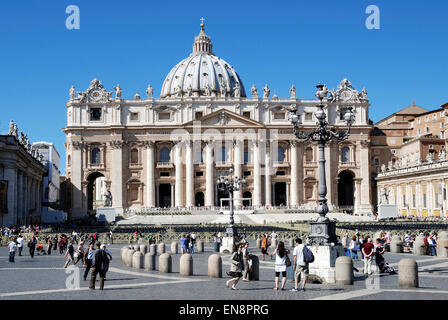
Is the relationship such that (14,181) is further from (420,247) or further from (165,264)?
(420,247)

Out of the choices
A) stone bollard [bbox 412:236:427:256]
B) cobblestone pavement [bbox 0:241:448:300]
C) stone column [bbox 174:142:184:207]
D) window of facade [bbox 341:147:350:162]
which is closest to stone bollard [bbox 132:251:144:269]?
cobblestone pavement [bbox 0:241:448:300]

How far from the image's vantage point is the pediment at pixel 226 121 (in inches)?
3364

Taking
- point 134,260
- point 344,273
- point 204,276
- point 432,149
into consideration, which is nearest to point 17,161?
point 134,260

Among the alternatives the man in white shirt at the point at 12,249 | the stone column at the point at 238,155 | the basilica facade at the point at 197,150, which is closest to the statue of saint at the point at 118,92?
the basilica facade at the point at 197,150

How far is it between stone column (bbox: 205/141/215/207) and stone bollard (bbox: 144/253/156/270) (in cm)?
6405

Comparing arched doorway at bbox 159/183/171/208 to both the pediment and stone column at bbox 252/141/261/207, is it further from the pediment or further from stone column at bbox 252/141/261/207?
stone column at bbox 252/141/261/207

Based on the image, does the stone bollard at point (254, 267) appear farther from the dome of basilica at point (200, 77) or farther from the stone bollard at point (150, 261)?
the dome of basilica at point (200, 77)

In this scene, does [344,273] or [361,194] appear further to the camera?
[361,194]

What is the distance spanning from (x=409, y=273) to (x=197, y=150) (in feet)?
237
